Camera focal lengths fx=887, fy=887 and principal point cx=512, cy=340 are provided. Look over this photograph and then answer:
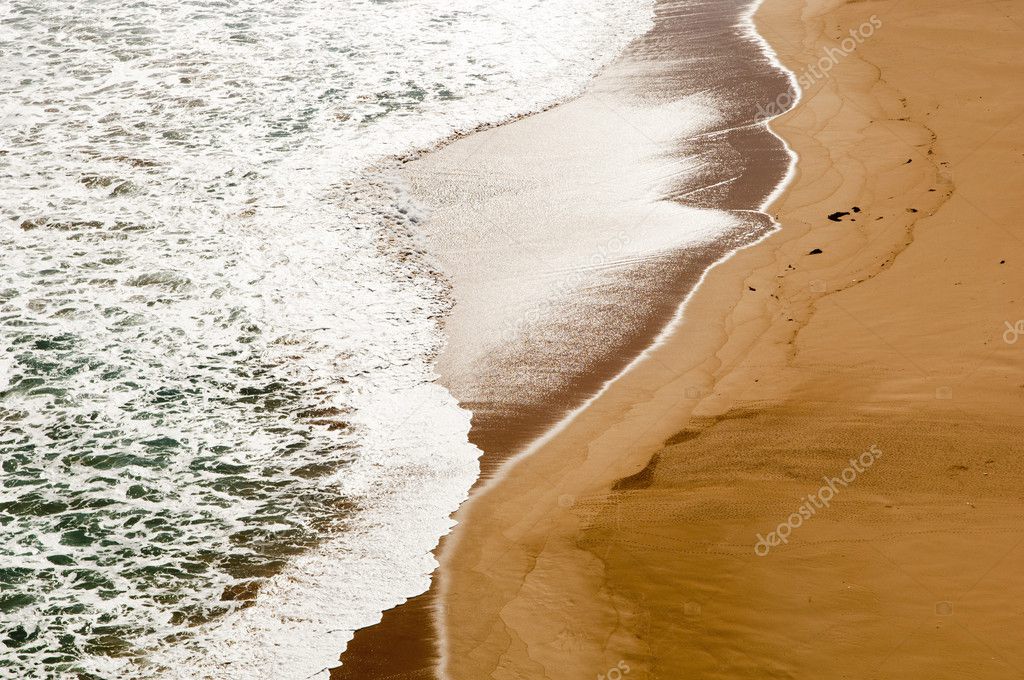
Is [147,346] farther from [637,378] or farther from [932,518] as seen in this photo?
[932,518]

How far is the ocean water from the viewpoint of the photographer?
463cm

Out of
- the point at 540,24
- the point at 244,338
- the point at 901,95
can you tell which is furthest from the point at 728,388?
the point at 540,24

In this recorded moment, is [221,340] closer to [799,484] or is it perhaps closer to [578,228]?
[578,228]

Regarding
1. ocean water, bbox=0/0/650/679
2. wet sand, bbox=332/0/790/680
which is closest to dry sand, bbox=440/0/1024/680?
wet sand, bbox=332/0/790/680

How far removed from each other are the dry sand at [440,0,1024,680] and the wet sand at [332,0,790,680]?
0.94 feet

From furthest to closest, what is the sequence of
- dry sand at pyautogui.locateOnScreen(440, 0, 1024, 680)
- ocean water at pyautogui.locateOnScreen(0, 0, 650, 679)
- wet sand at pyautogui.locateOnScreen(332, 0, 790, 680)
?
wet sand at pyautogui.locateOnScreen(332, 0, 790, 680) → ocean water at pyautogui.locateOnScreen(0, 0, 650, 679) → dry sand at pyautogui.locateOnScreen(440, 0, 1024, 680)

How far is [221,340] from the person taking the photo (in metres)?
6.80

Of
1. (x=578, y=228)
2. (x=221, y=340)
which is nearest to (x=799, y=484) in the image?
(x=578, y=228)

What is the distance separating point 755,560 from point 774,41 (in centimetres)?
964

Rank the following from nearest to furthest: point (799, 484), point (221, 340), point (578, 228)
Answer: point (799, 484)
point (221, 340)
point (578, 228)

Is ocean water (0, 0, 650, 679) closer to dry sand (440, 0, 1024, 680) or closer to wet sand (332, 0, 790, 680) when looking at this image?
wet sand (332, 0, 790, 680)

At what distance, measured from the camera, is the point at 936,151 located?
337 inches

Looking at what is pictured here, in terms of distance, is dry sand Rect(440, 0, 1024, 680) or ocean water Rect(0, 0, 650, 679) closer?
dry sand Rect(440, 0, 1024, 680)

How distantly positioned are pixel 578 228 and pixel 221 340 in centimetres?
331
